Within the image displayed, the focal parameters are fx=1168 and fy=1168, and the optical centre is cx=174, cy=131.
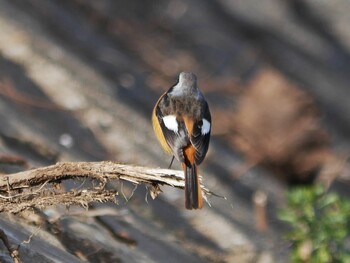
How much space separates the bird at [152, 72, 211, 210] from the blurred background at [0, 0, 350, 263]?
288 mm

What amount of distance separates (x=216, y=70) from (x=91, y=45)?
32.8 inches

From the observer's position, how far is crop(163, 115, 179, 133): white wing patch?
15.6 ft

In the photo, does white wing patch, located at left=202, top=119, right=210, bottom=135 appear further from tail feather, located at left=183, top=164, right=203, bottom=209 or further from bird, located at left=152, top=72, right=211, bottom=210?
tail feather, located at left=183, top=164, right=203, bottom=209

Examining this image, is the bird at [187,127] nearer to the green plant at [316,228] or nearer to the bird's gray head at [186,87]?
the bird's gray head at [186,87]

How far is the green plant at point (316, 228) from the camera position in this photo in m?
5.38

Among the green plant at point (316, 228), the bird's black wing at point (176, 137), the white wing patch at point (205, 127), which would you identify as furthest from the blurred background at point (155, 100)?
the white wing patch at point (205, 127)

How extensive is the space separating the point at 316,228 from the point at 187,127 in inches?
40.4

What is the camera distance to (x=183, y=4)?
7.54m

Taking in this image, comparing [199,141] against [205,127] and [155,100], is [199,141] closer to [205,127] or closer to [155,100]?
[205,127]

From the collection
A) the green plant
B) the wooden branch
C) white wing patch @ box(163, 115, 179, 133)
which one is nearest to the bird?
white wing patch @ box(163, 115, 179, 133)

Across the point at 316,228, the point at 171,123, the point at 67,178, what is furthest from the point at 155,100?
the point at 67,178

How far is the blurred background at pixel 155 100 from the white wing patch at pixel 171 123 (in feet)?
0.96

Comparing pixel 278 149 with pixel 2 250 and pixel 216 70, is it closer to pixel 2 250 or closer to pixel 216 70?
pixel 216 70

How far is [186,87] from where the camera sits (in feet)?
17.0
